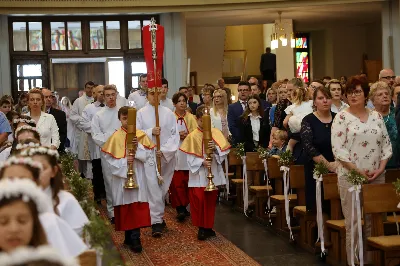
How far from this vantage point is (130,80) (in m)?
21.2

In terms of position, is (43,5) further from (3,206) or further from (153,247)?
(3,206)

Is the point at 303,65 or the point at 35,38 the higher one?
the point at 35,38

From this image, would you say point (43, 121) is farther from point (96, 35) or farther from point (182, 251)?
point (96, 35)

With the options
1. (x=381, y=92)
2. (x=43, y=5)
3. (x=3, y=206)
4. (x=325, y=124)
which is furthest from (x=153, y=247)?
(x=43, y=5)

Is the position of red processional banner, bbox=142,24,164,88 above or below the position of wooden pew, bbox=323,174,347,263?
above

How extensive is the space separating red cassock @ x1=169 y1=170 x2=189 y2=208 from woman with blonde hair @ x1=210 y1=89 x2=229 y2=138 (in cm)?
156

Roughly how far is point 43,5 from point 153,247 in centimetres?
1047

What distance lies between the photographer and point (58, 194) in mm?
5777

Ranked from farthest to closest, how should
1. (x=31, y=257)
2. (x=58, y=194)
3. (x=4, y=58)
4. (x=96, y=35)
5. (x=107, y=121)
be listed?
(x=96, y=35)
(x=4, y=58)
(x=107, y=121)
(x=58, y=194)
(x=31, y=257)

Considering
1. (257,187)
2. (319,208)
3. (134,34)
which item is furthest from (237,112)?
(134,34)

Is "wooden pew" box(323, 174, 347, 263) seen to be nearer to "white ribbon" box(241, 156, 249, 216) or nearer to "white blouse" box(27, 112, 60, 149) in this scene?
"white ribbon" box(241, 156, 249, 216)

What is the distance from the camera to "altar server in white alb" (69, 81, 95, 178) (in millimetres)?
15805

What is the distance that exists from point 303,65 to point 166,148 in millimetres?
21382

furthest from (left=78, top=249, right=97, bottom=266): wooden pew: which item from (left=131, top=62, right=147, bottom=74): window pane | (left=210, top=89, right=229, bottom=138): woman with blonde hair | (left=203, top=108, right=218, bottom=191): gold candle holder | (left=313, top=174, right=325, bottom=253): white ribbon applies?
(left=131, top=62, right=147, bottom=74): window pane
